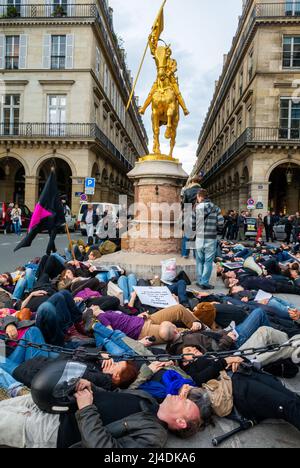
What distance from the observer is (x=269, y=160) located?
25516 millimetres

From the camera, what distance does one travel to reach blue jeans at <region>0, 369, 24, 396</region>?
3.03 meters

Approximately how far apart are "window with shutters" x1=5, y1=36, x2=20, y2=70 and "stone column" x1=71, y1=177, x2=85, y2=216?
929cm

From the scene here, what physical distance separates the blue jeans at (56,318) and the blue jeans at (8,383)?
25.8 inches

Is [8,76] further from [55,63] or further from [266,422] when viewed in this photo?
[266,422]

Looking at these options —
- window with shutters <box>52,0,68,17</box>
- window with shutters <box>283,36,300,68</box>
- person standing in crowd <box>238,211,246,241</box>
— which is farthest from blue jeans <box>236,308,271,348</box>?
window with shutters <box>52,0,68,17</box>

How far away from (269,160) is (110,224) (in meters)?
15.6

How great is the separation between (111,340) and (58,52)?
2811cm

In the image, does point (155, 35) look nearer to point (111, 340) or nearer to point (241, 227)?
point (111, 340)

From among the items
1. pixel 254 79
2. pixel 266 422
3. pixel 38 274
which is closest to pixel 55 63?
pixel 254 79

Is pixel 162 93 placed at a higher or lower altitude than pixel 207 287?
higher

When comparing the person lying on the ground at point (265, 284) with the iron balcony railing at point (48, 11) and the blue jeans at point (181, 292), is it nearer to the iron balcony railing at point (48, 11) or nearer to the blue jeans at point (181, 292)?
the blue jeans at point (181, 292)

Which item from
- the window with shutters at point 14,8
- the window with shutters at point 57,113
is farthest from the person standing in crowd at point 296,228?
the window with shutters at point 14,8

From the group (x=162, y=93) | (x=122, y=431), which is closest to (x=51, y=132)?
(x=162, y=93)

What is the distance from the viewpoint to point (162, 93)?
944cm
